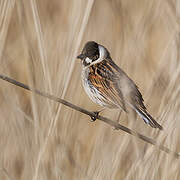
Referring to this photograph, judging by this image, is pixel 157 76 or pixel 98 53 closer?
pixel 157 76

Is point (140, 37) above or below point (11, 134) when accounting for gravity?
above

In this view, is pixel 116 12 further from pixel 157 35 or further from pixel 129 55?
pixel 157 35

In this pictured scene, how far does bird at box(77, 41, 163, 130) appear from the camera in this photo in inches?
84.6

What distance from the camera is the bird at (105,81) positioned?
215cm

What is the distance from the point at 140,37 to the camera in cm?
206

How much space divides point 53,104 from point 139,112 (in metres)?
0.45

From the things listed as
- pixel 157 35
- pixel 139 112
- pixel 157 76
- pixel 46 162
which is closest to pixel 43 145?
pixel 46 162

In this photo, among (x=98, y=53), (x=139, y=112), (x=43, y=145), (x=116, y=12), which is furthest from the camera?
(x=98, y=53)

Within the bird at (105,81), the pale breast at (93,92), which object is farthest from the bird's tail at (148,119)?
the pale breast at (93,92)

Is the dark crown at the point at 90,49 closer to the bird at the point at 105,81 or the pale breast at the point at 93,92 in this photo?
the bird at the point at 105,81

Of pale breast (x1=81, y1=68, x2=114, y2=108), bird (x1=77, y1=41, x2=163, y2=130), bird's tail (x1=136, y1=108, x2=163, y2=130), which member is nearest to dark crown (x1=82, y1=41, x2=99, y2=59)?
bird (x1=77, y1=41, x2=163, y2=130)

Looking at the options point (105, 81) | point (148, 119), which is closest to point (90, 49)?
point (105, 81)

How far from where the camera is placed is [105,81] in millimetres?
2467

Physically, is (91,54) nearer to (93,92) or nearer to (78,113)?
(93,92)
